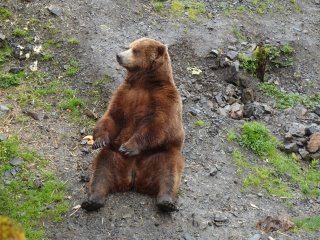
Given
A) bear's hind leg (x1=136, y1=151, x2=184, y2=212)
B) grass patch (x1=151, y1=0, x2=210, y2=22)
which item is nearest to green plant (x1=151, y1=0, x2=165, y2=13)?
grass patch (x1=151, y1=0, x2=210, y2=22)

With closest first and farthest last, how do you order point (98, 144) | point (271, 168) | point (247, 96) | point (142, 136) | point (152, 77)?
point (142, 136) → point (98, 144) → point (152, 77) → point (271, 168) → point (247, 96)

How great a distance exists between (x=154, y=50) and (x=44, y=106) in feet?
8.14

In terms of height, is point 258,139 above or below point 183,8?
below

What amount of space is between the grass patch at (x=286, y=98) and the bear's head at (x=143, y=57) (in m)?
3.85

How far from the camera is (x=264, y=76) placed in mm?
10430

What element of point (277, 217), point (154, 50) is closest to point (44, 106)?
point (154, 50)

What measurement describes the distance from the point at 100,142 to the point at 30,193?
3.68ft

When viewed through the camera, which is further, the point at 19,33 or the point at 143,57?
the point at 19,33

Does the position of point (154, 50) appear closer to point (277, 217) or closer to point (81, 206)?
point (81, 206)

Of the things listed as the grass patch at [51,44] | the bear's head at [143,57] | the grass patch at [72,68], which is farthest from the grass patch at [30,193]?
the grass patch at [51,44]

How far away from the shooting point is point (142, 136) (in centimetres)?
618

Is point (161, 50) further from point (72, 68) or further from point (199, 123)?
point (72, 68)

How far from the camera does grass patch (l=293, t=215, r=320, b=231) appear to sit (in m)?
6.56

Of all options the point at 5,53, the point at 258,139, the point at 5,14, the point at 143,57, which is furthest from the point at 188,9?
the point at 143,57
